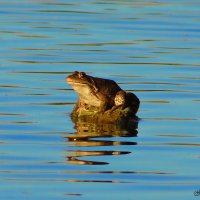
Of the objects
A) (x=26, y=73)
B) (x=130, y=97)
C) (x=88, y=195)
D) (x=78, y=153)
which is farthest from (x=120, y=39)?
(x=88, y=195)

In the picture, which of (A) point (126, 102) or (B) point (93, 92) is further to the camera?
(B) point (93, 92)

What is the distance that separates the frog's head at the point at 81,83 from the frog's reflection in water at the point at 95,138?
18.4 inches

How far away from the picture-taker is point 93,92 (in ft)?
52.8

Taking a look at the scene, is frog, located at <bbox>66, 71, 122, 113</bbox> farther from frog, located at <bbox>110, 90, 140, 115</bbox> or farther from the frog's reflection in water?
the frog's reflection in water

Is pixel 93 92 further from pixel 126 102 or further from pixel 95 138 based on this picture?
pixel 95 138

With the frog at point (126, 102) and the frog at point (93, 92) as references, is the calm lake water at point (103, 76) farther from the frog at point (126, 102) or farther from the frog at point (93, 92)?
the frog at point (93, 92)

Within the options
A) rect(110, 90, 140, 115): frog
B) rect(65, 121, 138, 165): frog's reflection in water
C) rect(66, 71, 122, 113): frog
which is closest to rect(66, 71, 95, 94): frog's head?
rect(66, 71, 122, 113): frog

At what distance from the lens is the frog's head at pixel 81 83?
52.7 feet

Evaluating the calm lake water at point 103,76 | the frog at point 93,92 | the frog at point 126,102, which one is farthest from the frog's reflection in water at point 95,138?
the frog at point 93,92

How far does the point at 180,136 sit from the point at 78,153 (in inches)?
60.9

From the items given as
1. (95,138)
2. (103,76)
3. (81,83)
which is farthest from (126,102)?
(103,76)

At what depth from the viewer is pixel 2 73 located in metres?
19.2

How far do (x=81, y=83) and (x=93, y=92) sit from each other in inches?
7.2

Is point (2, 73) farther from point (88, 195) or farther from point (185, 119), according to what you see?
point (88, 195)
